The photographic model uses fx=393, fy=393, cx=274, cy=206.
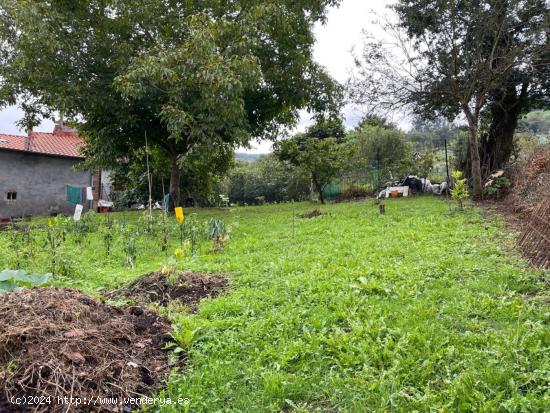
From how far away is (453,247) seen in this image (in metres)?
4.98

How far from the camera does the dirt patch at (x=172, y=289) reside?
354cm

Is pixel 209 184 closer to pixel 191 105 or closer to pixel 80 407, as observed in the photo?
pixel 191 105

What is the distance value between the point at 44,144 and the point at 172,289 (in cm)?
1876

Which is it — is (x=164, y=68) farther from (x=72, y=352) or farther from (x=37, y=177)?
(x=37, y=177)

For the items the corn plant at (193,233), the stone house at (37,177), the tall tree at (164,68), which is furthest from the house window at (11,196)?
the corn plant at (193,233)

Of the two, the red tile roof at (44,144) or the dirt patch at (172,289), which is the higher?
the red tile roof at (44,144)

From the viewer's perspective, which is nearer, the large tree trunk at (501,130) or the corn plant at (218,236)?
the corn plant at (218,236)

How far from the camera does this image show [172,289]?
3723 millimetres

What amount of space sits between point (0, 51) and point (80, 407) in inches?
483

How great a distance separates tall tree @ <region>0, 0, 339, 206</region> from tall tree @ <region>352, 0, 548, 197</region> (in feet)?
6.56

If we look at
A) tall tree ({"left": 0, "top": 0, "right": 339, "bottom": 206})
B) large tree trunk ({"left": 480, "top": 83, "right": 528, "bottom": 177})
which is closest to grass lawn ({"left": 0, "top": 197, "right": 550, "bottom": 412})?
tall tree ({"left": 0, "top": 0, "right": 339, "bottom": 206})

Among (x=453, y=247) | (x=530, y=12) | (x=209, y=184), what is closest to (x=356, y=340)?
(x=453, y=247)

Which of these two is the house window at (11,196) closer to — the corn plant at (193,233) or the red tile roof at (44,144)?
the red tile roof at (44,144)

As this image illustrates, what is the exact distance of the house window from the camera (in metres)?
16.8
